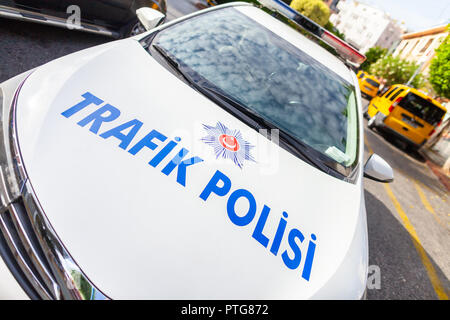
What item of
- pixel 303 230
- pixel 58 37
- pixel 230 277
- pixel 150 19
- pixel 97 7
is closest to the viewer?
pixel 230 277

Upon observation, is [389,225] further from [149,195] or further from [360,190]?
[149,195]

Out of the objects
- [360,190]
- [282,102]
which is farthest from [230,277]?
[282,102]

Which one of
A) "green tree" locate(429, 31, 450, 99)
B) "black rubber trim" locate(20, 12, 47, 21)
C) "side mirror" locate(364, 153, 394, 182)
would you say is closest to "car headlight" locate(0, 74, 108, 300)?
"side mirror" locate(364, 153, 394, 182)

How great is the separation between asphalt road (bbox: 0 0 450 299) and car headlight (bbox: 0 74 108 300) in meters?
2.08

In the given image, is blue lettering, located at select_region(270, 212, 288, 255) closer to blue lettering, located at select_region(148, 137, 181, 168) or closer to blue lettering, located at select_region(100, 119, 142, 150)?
blue lettering, located at select_region(148, 137, 181, 168)

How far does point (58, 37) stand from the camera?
3.55 metres

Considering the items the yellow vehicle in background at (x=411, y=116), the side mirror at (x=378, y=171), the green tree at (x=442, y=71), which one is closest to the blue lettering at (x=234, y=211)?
the side mirror at (x=378, y=171)

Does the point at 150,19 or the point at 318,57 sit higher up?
the point at 318,57

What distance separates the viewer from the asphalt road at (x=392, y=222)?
2.73m

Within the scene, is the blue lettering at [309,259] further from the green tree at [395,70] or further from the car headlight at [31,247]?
the green tree at [395,70]

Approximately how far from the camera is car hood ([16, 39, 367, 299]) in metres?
0.94

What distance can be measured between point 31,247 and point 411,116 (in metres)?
9.44
